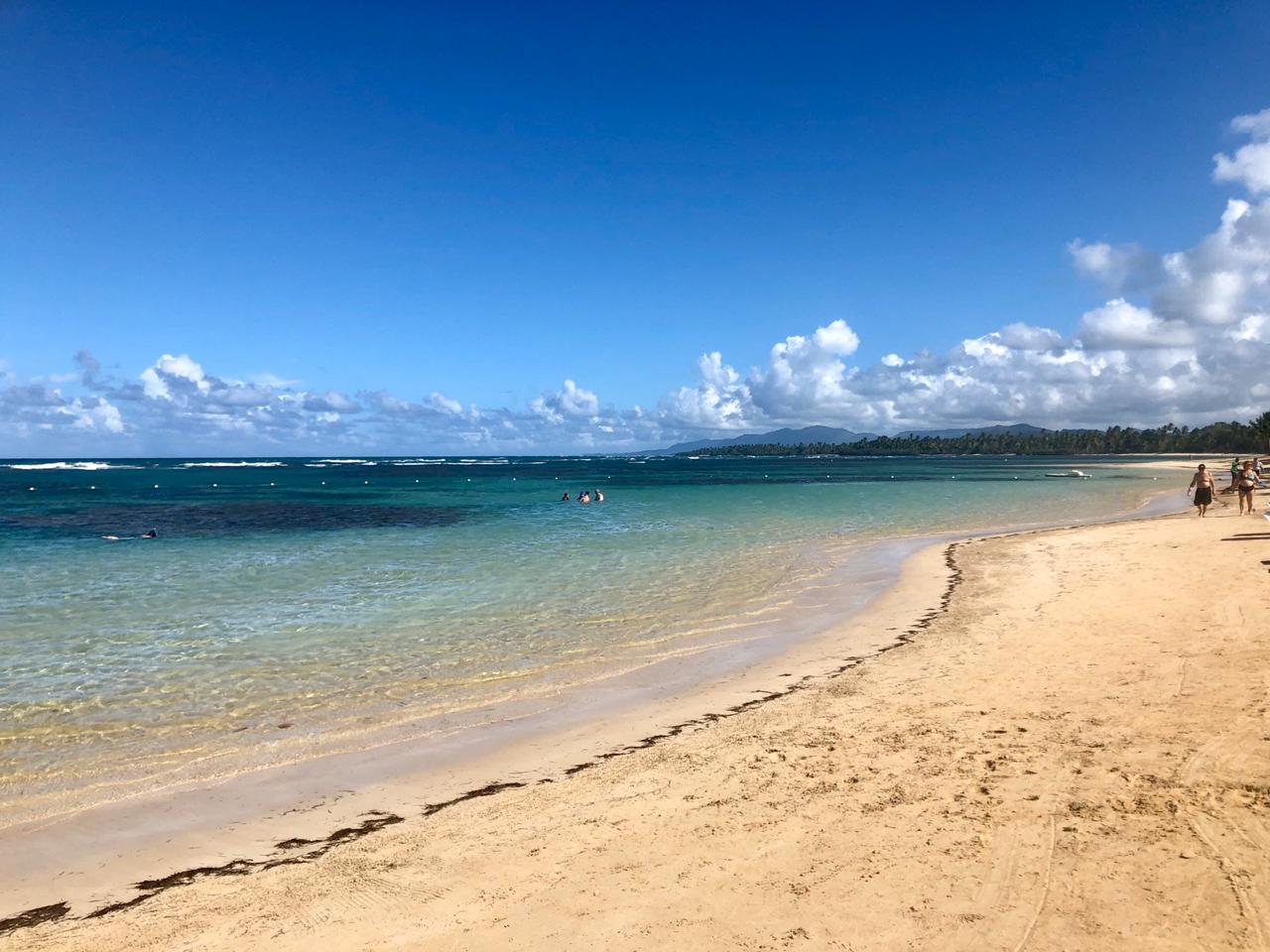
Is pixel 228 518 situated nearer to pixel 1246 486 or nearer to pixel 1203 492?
pixel 1203 492

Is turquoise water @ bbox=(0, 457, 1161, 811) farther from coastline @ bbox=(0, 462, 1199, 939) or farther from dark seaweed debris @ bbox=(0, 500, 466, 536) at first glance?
coastline @ bbox=(0, 462, 1199, 939)

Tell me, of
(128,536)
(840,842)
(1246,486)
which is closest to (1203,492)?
(1246,486)

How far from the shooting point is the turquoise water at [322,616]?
9195mm

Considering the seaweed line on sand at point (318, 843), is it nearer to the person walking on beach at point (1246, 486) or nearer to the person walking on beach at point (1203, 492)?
the person walking on beach at point (1246, 486)

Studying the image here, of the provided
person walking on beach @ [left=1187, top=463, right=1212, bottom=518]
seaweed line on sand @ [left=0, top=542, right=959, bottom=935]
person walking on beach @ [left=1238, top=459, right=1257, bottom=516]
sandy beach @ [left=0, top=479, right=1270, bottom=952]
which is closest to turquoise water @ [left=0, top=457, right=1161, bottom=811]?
seaweed line on sand @ [left=0, top=542, right=959, bottom=935]

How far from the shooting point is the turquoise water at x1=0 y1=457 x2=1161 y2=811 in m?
9.20

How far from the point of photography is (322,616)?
50.9 ft

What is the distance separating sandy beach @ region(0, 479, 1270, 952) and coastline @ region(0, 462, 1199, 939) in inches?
5.6

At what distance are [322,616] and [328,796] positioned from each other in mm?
9115

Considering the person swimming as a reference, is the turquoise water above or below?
below

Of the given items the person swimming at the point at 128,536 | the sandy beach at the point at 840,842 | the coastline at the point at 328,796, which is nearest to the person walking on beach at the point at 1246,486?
the sandy beach at the point at 840,842

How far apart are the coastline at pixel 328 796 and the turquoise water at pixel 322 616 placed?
87 cm

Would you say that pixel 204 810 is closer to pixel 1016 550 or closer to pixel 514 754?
pixel 514 754

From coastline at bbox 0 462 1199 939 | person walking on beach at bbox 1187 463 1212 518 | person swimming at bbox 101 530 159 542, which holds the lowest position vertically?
coastline at bbox 0 462 1199 939
